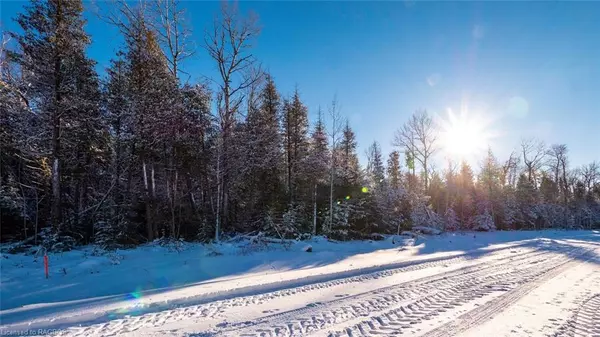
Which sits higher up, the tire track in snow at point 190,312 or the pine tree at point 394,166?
the pine tree at point 394,166

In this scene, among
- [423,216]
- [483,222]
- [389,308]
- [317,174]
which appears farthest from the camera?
[483,222]

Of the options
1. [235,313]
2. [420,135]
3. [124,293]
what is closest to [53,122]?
[124,293]

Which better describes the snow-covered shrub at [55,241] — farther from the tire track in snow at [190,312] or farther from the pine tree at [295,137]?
the pine tree at [295,137]

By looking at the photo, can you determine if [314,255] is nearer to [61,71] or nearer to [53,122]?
[53,122]

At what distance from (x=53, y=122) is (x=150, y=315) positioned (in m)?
11.9

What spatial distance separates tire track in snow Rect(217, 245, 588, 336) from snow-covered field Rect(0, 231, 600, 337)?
2cm

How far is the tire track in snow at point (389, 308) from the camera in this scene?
4531mm

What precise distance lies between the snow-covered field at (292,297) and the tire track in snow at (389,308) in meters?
0.02

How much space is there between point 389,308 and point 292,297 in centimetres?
195

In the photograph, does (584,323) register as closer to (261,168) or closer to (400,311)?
(400,311)

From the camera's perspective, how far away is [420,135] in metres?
30.2

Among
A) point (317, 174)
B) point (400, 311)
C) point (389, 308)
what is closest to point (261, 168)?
point (317, 174)

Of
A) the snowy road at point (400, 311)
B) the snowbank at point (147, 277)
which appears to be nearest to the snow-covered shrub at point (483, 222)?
the snowbank at point (147, 277)

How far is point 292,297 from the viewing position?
627 centimetres
